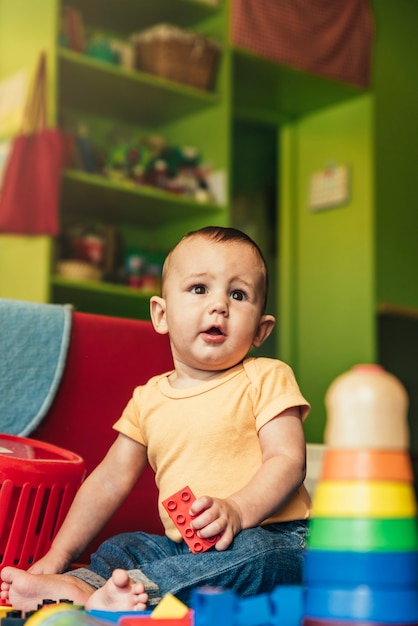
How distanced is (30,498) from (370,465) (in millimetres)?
672

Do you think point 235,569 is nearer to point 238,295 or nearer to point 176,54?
point 238,295

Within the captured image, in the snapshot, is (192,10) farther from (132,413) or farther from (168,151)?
(132,413)

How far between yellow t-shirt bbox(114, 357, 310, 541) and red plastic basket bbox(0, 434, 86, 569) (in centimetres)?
12

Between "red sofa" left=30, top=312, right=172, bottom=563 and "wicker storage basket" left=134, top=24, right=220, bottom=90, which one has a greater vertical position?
"wicker storage basket" left=134, top=24, right=220, bottom=90

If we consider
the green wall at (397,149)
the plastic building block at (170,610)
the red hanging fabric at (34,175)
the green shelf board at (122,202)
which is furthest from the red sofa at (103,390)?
the green wall at (397,149)

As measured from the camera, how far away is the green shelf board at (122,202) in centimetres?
309

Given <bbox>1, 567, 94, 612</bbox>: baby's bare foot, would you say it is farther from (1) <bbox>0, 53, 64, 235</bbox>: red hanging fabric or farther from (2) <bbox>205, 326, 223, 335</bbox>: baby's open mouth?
(1) <bbox>0, 53, 64, 235</bbox>: red hanging fabric

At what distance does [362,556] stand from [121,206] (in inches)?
112

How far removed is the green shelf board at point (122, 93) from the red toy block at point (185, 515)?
2.23m

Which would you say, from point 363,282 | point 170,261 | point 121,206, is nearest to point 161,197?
point 121,206

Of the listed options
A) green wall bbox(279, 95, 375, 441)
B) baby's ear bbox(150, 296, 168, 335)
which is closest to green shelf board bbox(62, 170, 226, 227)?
green wall bbox(279, 95, 375, 441)

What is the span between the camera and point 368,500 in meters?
0.62

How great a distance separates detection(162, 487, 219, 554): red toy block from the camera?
3.27ft

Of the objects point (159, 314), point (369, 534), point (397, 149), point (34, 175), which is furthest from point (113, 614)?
point (397, 149)
